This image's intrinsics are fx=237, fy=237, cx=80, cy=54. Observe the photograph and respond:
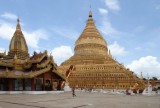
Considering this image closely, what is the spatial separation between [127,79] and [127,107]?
108 feet

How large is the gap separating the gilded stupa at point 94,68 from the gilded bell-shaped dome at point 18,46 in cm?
1042

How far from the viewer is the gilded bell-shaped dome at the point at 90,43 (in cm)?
6078

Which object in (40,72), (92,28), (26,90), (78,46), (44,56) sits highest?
(92,28)

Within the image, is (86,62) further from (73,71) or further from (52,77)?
(52,77)

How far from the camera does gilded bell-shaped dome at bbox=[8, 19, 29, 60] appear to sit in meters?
47.1

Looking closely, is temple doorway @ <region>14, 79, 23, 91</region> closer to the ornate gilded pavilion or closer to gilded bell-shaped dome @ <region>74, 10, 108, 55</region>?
the ornate gilded pavilion

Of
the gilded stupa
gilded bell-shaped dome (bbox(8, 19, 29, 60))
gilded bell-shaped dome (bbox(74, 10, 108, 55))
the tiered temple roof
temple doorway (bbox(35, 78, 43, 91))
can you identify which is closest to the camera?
the tiered temple roof

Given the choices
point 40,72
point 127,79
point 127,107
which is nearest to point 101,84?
point 127,79

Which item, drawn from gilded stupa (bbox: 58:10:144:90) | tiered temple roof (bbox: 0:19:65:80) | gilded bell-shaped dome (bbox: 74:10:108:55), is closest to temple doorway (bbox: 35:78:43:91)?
tiered temple roof (bbox: 0:19:65:80)

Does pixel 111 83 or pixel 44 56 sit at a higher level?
pixel 44 56

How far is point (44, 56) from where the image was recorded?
122 feet

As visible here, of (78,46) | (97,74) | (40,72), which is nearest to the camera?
(40,72)

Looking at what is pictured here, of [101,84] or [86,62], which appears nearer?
[101,84]

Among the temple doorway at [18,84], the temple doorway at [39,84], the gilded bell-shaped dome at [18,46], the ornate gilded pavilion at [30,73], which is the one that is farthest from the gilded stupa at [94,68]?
the temple doorway at [18,84]
